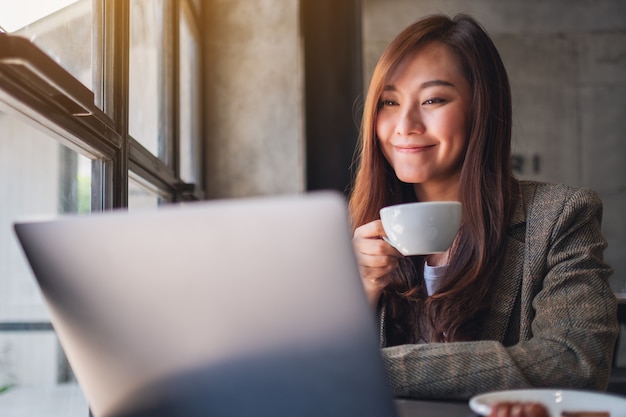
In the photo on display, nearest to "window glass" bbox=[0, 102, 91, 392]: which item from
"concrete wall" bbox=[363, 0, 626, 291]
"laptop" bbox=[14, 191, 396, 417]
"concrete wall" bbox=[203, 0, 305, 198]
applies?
"laptop" bbox=[14, 191, 396, 417]

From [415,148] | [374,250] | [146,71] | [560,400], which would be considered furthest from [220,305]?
[146,71]

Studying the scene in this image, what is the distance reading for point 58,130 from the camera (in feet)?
3.82

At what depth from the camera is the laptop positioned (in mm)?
472

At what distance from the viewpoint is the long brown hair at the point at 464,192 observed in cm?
120

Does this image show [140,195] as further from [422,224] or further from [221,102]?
[221,102]

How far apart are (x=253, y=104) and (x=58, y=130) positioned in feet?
8.60

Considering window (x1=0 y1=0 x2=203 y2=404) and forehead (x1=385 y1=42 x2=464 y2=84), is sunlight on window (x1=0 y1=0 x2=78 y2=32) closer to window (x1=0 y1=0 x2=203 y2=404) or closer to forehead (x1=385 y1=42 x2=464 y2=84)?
window (x1=0 y1=0 x2=203 y2=404)

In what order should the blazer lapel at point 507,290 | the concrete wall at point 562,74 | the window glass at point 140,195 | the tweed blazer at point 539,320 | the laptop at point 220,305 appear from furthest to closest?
1. the concrete wall at point 562,74
2. the window glass at point 140,195
3. the blazer lapel at point 507,290
4. the tweed blazer at point 539,320
5. the laptop at point 220,305

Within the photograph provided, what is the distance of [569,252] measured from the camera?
113 cm

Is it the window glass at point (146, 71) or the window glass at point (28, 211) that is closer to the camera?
the window glass at point (28, 211)

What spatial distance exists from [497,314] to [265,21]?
2956mm

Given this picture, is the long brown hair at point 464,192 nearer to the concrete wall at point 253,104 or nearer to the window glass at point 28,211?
the window glass at point 28,211

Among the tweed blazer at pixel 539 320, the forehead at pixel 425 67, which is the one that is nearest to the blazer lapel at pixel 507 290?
the tweed blazer at pixel 539 320

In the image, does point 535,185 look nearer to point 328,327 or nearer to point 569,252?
point 569,252
